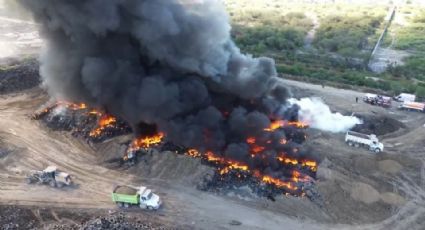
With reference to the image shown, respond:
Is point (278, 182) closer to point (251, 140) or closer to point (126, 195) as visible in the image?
point (251, 140)

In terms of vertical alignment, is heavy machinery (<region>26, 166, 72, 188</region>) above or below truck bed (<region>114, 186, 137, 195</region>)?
below

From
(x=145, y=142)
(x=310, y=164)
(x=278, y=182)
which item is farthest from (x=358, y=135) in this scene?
(x=145, y=142)

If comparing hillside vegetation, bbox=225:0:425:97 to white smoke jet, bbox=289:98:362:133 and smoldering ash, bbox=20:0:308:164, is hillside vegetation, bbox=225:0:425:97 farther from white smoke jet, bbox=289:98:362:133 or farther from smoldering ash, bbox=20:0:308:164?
smoldering ash, bbox=20:0:308:164

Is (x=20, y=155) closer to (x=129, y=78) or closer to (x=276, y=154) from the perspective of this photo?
(x=129, y=78)

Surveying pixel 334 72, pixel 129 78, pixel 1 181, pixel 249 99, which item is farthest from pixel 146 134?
pixel 334 72

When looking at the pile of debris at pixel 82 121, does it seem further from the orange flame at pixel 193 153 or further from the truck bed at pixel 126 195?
the truck bed at pixel 126 195

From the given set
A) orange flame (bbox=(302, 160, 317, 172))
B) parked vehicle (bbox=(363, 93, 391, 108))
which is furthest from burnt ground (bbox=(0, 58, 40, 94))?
parked vehicle (bbox=(363, 93, 391, 108))
